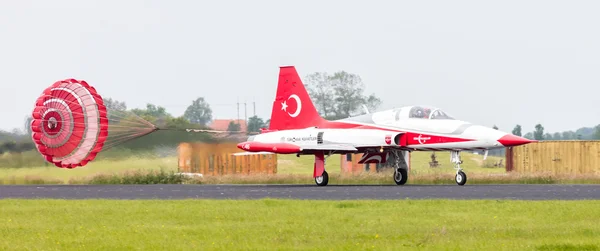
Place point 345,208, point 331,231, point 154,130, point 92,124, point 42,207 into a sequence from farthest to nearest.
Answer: point 154,130 → point 92,124 → point 42,207 → point 345,208 → point 331,231

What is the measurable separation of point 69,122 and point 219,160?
48.1 ft

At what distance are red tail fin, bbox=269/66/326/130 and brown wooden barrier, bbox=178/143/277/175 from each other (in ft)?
5.88

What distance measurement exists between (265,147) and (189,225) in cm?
1752

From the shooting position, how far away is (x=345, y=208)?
744 inches

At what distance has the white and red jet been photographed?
30.0m

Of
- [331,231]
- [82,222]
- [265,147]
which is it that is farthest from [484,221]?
[265,147]

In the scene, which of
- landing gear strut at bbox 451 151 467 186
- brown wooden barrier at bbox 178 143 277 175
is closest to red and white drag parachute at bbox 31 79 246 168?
brown wooden barrier at bbox 178 143 277 175

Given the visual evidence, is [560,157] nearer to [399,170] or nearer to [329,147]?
[399,170]

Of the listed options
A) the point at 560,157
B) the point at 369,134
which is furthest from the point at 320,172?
the point at 560,157

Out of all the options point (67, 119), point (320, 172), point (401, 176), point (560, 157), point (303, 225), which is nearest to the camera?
point (303, 225)

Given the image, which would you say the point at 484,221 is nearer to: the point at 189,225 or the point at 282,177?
the point at 189,225

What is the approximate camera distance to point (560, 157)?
A: 4959 centimetres

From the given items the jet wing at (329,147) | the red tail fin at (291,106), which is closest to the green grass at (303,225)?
the jet wing at (329,147)

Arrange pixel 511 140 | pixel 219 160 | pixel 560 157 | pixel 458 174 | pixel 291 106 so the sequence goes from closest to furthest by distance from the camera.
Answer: pixel 511 140 < pixel 458 174 < pixel 291 106 < pixel 219 160 < pixel 560 157
